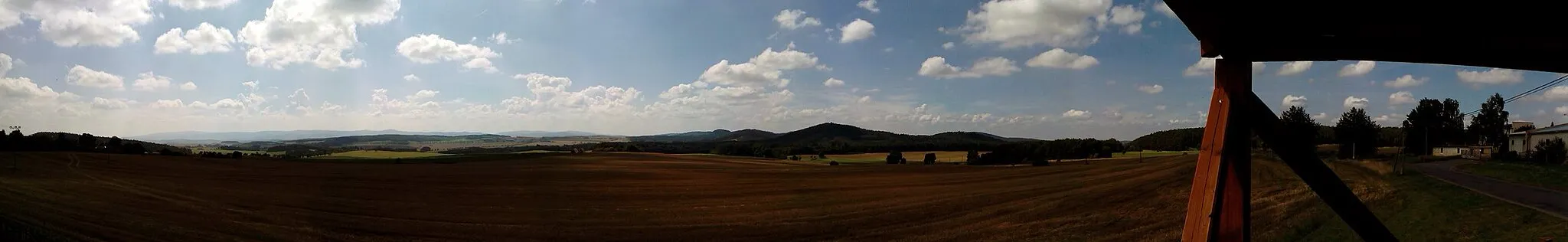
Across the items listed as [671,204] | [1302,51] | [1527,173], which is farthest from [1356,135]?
[1302,51]

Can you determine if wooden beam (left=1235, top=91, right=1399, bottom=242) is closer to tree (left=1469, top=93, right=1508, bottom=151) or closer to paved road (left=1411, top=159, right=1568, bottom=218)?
paved road (left=1411, top=159, right=1568, bottom=218)

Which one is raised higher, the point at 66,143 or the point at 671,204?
the point at 66,143

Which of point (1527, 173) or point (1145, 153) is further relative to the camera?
point (1527, 173)

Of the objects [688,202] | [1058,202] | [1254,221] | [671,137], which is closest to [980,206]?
[1058,202]

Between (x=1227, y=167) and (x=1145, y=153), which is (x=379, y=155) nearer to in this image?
(x=1145, y=153)

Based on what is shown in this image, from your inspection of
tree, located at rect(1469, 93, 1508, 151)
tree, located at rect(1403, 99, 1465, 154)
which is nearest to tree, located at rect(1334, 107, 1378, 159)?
tree, located at rect(1403, 99, 1465, 154)

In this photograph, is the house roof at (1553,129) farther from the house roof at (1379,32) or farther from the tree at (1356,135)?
the house roof at (1379,32)

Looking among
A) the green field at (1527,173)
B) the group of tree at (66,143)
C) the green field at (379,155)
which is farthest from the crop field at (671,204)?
the green field at (1527,173)
